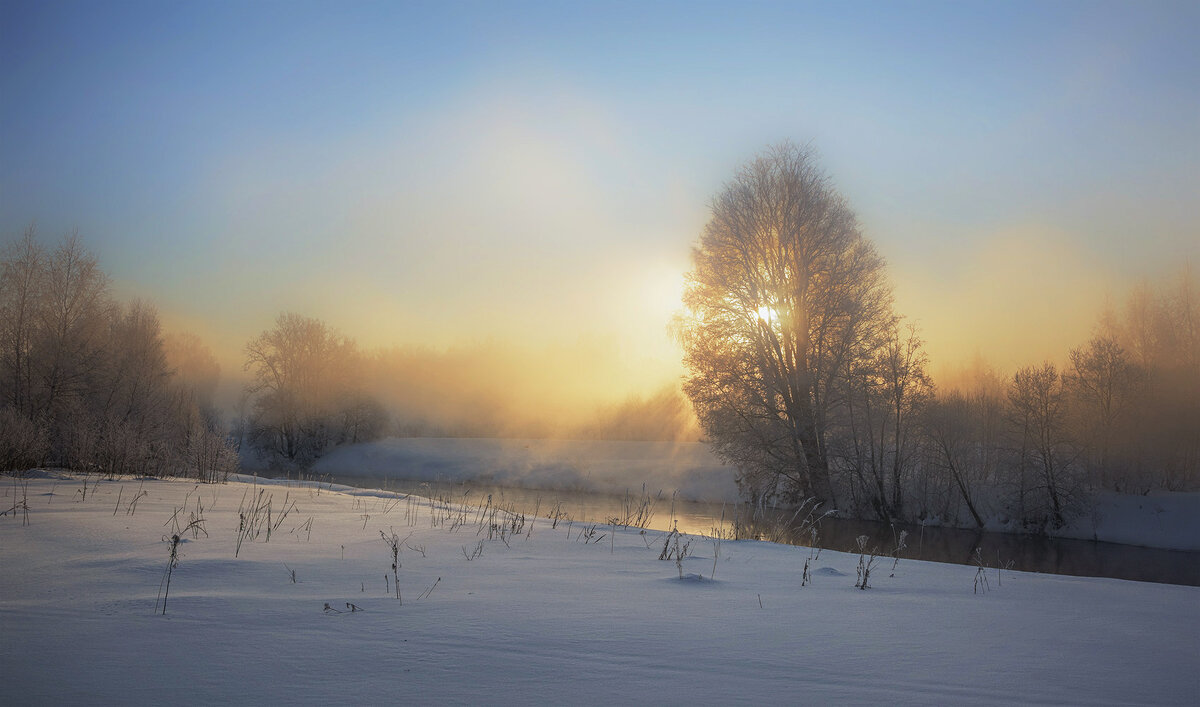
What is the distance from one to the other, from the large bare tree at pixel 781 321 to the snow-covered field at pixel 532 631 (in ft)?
37.8

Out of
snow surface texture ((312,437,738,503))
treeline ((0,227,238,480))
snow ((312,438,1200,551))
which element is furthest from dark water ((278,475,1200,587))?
treeline ((0,227,238,480))

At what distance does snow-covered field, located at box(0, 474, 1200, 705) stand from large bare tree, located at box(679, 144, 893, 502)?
11521 millimetres

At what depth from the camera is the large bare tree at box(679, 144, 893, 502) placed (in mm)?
15703

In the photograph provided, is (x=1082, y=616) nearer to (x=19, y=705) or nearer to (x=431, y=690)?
(x=431, y=690)

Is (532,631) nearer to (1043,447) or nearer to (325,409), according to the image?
(1043,447)

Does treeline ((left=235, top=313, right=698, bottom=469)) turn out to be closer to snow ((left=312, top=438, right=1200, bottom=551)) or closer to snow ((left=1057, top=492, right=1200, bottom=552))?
snow ((left=312, top=438, right=1200, bottom=551))

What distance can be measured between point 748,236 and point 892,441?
8.06 meters

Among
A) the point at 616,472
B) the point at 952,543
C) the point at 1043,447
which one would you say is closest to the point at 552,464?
the point at 616,472

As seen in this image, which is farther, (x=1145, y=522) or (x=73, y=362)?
(x=73, y=362)

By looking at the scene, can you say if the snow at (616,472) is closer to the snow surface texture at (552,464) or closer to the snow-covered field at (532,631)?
the snow surface texture at (552,464)

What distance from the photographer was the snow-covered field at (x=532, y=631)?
179 centimetres

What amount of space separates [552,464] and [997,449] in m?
17.2

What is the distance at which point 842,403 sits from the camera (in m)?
16.0

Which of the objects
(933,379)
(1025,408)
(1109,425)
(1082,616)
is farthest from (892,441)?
(1082,616)
